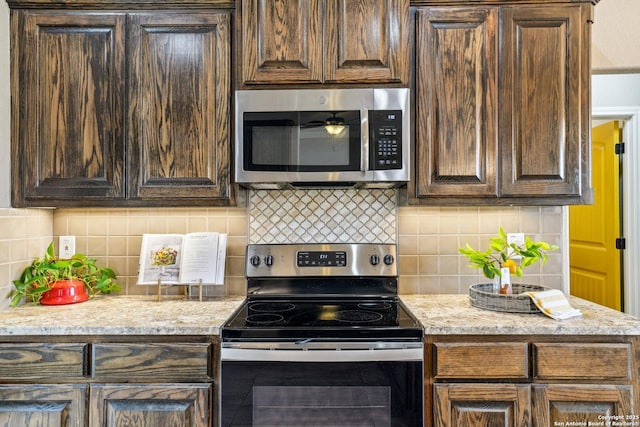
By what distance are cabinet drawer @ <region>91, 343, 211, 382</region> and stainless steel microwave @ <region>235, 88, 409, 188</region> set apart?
715 millimetres

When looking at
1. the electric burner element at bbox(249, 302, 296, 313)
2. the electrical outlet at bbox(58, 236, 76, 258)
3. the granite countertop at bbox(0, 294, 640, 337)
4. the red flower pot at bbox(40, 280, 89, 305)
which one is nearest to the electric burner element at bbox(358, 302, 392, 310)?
the granite countertop at bbox(0, 294, 640, 337)

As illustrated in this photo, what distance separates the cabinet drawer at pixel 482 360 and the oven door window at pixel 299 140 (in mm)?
837

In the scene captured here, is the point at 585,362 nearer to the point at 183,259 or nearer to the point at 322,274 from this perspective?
the point at 322,274

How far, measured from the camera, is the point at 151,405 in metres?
1.49

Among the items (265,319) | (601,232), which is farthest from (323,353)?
(601,232)

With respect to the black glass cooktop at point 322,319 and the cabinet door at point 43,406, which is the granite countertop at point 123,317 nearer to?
the black glass cooktop at point 322,319

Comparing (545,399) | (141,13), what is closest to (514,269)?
(545,399)

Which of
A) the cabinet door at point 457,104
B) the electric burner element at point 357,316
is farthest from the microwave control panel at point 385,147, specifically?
the electric burner element at point 357,316

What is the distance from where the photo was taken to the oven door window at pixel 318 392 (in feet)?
4.85

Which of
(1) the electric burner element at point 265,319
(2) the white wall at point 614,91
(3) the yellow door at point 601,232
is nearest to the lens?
(1) the electric burner element at point 265,319

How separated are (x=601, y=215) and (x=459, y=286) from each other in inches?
66.1

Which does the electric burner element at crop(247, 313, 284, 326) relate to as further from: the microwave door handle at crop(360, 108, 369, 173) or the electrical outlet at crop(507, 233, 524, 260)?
the electrical outlet at crop(507, 233, 524, 260)

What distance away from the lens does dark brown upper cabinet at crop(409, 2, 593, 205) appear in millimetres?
1808

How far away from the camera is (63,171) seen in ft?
6.05
